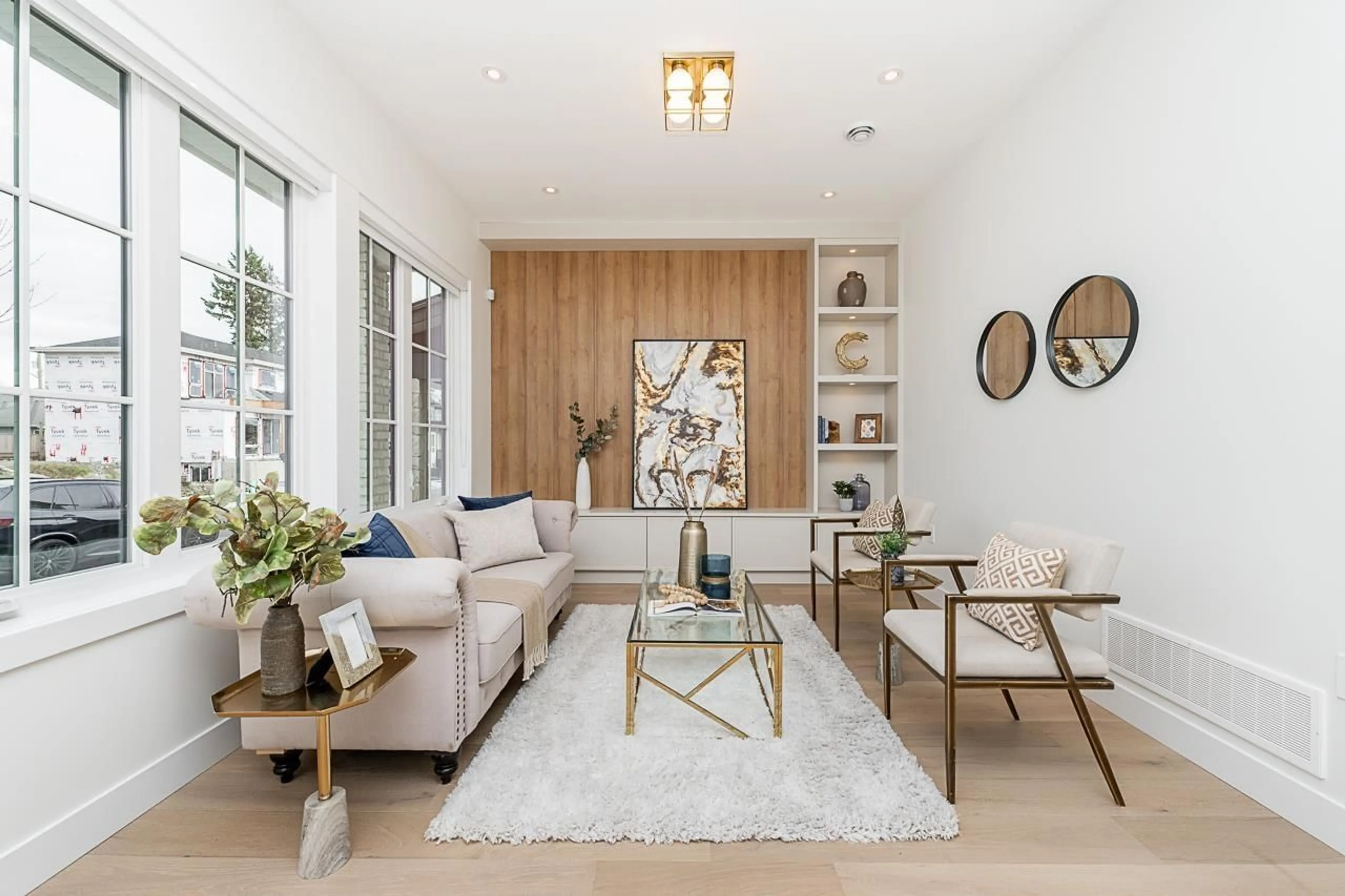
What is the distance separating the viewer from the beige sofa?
1853mm

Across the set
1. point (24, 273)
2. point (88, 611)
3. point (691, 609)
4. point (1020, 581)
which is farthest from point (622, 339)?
point (88, 611)

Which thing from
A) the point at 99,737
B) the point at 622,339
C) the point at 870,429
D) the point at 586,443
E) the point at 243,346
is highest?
the point at 622,339

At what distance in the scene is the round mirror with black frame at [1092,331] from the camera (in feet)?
8.00

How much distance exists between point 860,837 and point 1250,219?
218cm

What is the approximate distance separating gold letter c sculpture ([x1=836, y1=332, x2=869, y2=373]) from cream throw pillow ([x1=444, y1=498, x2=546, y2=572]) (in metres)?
2.72

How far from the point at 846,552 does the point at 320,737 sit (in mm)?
2945

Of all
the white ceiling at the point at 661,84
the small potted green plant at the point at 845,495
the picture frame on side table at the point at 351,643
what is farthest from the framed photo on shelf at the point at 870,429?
the picture frame on side table at the point at 351,643

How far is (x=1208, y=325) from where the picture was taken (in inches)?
82.3

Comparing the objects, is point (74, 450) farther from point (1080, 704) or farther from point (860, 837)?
point (1080, 704)

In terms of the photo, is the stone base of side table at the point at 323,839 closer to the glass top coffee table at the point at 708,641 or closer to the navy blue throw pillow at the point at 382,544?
the navy blue throw pillow at the point at 382,544

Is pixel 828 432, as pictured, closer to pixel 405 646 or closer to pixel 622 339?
pixel 622 339

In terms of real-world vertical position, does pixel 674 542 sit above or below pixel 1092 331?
below

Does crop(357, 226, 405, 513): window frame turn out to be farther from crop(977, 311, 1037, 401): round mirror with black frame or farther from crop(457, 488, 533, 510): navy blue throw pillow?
crop(977, 311, 1037, 401): round mirror with black frame

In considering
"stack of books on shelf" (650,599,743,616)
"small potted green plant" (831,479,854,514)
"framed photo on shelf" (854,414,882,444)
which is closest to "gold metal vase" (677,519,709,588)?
"stack of books on shelf" (650,599,743,616)
